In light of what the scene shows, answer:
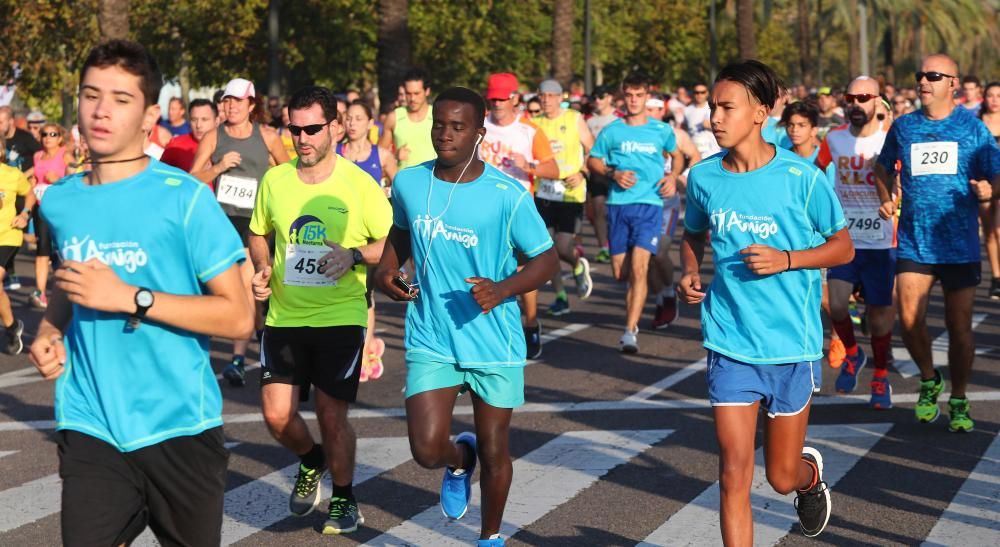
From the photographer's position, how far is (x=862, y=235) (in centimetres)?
998

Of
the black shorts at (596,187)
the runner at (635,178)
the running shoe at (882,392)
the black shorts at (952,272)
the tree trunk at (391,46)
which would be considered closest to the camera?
the black shorts at (952,272)

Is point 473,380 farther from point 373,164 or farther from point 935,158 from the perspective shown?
point 373,164

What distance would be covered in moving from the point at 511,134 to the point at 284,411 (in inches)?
262

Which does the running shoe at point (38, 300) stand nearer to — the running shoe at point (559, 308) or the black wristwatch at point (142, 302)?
the running shoe at point (559, 308)

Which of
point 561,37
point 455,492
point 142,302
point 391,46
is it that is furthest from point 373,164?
point 561,37

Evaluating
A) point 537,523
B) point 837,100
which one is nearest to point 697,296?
point 537,523

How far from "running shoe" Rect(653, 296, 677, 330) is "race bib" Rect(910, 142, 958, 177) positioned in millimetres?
4966

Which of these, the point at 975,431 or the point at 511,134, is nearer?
the point at 975,431

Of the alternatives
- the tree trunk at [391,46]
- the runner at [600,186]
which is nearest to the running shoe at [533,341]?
the runner at [600,186]

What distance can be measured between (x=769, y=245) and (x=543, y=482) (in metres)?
2.29

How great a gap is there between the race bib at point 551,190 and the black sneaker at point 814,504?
825cm

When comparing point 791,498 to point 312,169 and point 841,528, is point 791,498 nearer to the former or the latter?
point 841,528

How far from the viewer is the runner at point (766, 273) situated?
19.1 feet

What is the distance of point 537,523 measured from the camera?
691cm
